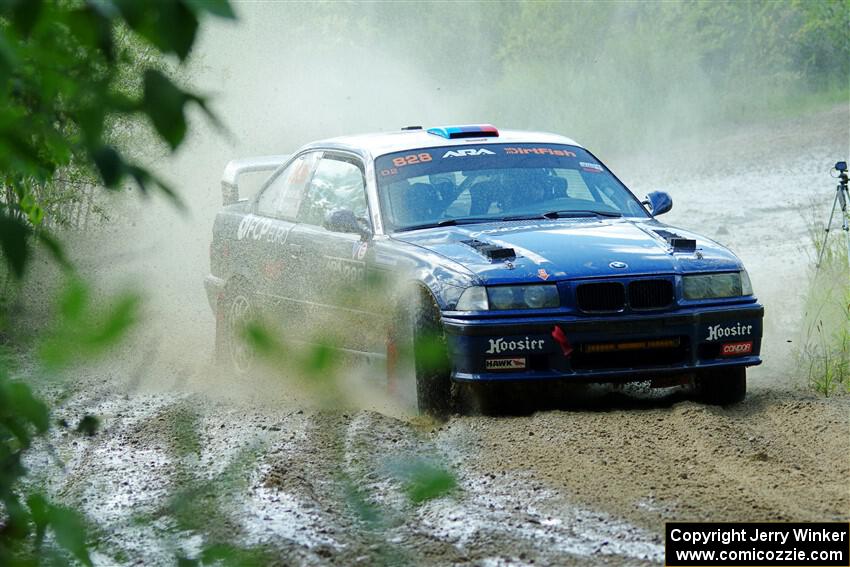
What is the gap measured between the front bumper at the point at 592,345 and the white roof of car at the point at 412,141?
6.43ft

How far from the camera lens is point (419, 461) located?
195 centimetres

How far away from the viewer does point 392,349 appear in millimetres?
7176

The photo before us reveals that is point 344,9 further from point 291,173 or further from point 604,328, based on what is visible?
point 604,328

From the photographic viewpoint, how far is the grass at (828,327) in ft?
27.3

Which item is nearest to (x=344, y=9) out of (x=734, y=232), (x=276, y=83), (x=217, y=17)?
(x=276, y=83)

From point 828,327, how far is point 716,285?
2.79 meters

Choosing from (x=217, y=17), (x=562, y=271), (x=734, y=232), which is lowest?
(x=734, y=232)

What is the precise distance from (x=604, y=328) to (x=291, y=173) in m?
3.04

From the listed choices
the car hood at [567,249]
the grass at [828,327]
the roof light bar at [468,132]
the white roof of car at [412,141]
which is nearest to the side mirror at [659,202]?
the car hood at [567,249]

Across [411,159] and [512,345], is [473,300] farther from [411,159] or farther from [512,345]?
[411,159]

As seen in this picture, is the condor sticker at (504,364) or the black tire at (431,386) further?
the condor sticker at (504,364)

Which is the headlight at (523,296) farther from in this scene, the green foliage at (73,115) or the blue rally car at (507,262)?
the green foliage at (73,115)

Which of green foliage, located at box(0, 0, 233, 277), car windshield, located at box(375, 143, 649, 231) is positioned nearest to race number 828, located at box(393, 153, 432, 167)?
car windshield, located at box(375, 143, 649, 231)

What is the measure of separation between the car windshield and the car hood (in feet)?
0.69
